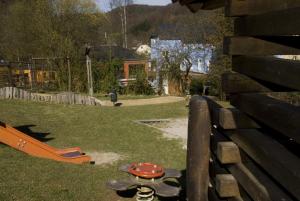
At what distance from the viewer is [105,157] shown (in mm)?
9758

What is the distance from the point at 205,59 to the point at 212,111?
26.3 m

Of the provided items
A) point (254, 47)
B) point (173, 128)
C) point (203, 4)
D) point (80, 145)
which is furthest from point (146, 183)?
point (173, 128)

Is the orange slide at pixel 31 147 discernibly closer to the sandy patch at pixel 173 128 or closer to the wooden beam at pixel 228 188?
the sandy patch at pixel 173 128

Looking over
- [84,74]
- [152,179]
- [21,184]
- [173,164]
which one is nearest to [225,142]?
[152,179]

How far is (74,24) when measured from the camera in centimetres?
3938

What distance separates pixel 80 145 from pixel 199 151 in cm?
794

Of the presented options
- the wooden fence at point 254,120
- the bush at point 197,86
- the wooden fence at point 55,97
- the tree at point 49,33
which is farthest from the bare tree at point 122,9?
the wooden fence at point 254,120

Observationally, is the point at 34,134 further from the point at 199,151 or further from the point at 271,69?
the point at 271,69

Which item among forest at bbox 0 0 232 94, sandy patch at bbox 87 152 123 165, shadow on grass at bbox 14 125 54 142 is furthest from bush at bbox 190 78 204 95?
sandy patch at bbox 87 152 123 165

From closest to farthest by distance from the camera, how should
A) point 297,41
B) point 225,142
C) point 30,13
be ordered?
point 297,41 < point 225,142 < point 30,13

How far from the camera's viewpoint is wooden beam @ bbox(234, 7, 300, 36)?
6.07 feet

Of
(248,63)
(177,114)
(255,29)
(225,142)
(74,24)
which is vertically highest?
(74,24)

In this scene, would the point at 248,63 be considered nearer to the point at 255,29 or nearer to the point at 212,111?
the point at 255,29

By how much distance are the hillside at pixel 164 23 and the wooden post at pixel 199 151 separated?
20.8 meters
